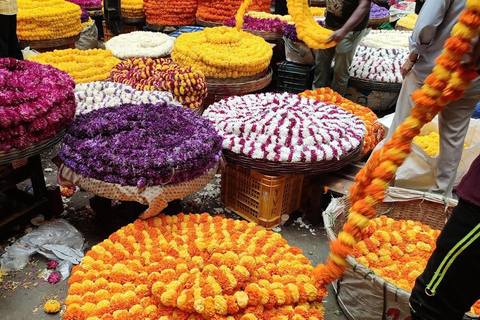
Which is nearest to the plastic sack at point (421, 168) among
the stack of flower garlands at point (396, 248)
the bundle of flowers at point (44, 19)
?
the stack of flower garlands at point (396, 248)

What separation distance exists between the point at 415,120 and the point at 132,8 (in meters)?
6.13

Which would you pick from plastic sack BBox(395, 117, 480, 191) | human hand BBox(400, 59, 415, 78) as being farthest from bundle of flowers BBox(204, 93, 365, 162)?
human hand BBox(400, 59, 415, 78)

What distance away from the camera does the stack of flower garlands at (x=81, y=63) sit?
3572mm

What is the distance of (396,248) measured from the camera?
2316 millimetres

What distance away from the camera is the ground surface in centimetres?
214

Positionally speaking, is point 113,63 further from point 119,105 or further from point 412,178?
point 412,178

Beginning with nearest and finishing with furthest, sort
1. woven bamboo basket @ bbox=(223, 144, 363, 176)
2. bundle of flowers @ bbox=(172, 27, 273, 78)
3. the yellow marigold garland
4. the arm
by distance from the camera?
1. the yellow marigold garland
2. woven bamboo basket @ bbox=(223, 144, 363, 176)
3. the arm
4. bundle of flowers @ bbox=(172, 27, 273, 78)

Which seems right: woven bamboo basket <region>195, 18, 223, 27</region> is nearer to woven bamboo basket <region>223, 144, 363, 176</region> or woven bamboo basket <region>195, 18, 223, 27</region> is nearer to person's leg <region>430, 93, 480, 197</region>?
woven bamboo basket <region>223, 144, 363, 176</region>

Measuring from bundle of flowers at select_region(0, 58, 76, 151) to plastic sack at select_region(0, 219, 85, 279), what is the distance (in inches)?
24.2

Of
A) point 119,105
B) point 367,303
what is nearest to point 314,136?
point 367,303

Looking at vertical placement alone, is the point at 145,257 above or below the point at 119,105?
below

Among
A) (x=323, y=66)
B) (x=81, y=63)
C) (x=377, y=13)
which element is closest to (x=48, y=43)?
(x=81, y=63)

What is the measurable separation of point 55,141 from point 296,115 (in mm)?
1659

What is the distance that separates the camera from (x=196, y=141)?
7.76 feet
